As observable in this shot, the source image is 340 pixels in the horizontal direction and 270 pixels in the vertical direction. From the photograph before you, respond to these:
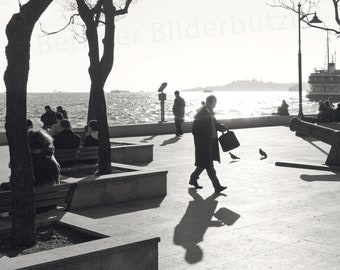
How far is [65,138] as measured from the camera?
1208 cm

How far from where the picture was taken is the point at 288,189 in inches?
411

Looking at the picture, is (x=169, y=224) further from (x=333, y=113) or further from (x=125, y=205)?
(x=333, y=113)

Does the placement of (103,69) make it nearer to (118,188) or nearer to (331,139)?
(118,188)

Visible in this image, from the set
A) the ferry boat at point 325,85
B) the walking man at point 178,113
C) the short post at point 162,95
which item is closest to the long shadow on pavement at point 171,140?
the walking man at point 178,113

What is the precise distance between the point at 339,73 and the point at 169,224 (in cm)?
13093

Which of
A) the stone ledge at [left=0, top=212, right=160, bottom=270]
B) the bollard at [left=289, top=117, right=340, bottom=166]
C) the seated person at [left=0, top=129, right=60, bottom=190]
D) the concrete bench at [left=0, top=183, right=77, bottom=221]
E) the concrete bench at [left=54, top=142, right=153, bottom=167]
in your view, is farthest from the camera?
the bollard at [left=289, top=117, right=340, bottom=166]

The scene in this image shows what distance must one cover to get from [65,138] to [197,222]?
16.5 ft

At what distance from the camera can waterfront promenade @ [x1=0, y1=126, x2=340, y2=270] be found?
19.6ft

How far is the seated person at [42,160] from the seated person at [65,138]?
428 centimetres

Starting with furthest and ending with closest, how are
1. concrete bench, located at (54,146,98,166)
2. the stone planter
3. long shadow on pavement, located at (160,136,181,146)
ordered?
long shadow on pavement, located at (160,136,181,146)
the stone planter
concrete bench, located at (54,146,98,166)

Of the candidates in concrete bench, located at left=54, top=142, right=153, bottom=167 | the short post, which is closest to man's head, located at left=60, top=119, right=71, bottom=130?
concrete bench, located at left=54, top=142, right=153, bottom=167

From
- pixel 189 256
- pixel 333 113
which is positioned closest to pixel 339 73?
pixel 333 113

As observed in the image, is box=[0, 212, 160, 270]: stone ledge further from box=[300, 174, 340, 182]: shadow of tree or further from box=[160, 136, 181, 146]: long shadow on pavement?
box=[160, 136, 181, 146]: long shadow on pavement

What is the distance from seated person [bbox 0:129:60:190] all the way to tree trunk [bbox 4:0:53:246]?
2.04 m
